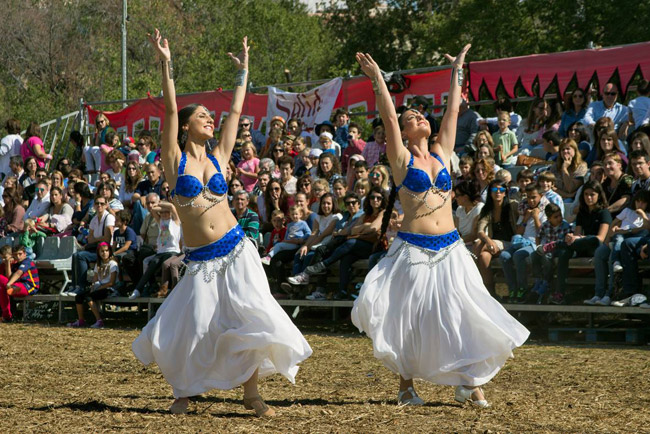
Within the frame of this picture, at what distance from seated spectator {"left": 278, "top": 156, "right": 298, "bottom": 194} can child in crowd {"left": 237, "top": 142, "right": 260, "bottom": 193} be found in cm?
121

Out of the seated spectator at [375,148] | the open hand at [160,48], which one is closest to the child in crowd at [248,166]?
the seated spectator at [375,148]

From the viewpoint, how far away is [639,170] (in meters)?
11.0

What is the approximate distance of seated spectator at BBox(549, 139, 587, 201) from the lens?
12.2 m

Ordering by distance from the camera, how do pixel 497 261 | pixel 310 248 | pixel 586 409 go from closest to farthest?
pixel 586 409 → pixel 497 261 → pixel 310 248

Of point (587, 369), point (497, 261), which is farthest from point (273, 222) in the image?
point (587, 369)

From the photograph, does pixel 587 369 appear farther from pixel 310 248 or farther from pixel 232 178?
pixel 232 178

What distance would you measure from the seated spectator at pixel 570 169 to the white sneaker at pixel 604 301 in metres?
2.03

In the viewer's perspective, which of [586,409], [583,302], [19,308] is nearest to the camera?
[586,409]

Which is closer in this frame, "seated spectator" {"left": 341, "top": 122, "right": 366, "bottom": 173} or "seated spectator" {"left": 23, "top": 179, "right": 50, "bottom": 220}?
"seated spectator" {"left": 341, "top": 122, "right": 366, "bottom": 173}

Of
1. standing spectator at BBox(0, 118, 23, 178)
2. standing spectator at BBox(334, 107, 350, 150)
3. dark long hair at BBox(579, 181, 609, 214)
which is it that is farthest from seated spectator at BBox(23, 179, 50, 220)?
dark long hair at BBox(579, 181, 609, 214)

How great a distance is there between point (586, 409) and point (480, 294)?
41.8 inches

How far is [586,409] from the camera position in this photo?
6.68 meters

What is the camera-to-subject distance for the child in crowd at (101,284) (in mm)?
14203

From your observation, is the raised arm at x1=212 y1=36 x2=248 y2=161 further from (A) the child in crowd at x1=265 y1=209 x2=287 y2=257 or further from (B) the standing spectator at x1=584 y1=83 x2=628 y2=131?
(B) the standing spectator at x1=584 y1=83 x2=628 y2=131
